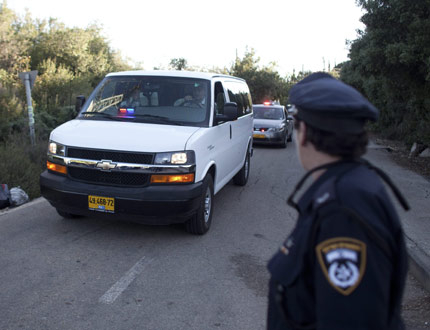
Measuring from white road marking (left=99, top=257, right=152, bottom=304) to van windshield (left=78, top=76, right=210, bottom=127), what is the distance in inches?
76.0

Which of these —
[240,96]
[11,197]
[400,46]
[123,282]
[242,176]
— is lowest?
[123,282]

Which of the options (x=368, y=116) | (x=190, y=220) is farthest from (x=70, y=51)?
(x=368, y=116)

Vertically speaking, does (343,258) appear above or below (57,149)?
above

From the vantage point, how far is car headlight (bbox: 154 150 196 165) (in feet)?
15.9

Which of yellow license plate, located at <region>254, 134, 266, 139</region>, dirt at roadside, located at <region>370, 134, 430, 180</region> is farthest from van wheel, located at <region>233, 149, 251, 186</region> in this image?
yellow license plate, located at <region>254, 134, 266, 139</region>

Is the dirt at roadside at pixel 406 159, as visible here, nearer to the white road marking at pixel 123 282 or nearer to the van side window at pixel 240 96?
the van side window at pixel 240 96

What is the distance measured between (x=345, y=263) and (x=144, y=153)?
3.87m

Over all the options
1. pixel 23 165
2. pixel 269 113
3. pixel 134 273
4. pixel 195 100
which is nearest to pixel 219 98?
pixel 195 100

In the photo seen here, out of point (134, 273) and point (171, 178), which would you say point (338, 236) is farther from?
point (171, 178)

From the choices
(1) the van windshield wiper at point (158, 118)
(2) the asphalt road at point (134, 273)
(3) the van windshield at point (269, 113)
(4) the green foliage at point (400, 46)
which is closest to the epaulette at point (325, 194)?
(2) the asphalt road at point (134, 273)

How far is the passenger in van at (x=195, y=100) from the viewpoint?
5902mm

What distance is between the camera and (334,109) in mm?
1270

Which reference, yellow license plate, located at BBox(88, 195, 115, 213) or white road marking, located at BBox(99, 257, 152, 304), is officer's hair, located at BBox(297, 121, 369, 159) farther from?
yellow license plate, located at BBox(88, 195, 115, 213)

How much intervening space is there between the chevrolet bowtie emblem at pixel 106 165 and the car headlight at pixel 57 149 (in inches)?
22.5
